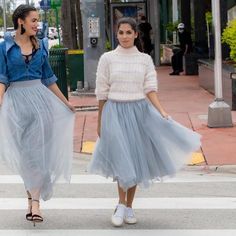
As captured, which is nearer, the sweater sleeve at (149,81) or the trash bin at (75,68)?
the sweater sleeve at (149,81)

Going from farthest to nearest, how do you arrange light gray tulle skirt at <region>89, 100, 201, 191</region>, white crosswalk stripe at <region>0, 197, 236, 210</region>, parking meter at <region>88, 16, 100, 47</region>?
parking meter at <region>88, 16, 100, 47</region>, white crosswalk stripe at <region>0, 197, 236, 210</region>, light gray tulle skirt at <region>89, 100, 201, 191</region>

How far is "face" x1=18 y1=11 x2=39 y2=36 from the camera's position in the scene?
18.6 feet

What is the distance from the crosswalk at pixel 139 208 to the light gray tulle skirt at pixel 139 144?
0.48 meters

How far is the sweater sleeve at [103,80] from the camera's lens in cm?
566

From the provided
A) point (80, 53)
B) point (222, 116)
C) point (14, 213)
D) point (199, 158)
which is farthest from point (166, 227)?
point (80, 53)

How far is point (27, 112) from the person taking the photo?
5695mm

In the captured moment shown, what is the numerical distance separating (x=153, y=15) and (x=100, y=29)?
442 inches

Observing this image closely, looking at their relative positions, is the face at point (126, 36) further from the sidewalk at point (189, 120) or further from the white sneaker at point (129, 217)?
the sidewalk at point (189, 120)

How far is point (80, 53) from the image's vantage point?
16.7m

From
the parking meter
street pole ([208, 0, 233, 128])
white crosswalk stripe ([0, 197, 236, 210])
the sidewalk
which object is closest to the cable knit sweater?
white crosswalk stripe ([0, 197, 236, 210])

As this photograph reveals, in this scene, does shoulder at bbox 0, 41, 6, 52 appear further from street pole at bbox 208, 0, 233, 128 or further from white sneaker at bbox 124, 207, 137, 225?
street pole at bbox 208, 0, 233, 128

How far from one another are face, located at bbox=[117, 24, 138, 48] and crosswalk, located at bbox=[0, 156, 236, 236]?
63.4 inches

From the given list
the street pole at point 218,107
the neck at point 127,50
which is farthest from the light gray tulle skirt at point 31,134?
the street pole at point 218,107

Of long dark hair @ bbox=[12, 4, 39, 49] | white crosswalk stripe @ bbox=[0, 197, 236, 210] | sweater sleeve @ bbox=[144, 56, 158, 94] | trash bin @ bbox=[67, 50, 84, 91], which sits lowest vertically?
white crosswalk stripe @ bbox=[0, 197, 236, 210]
